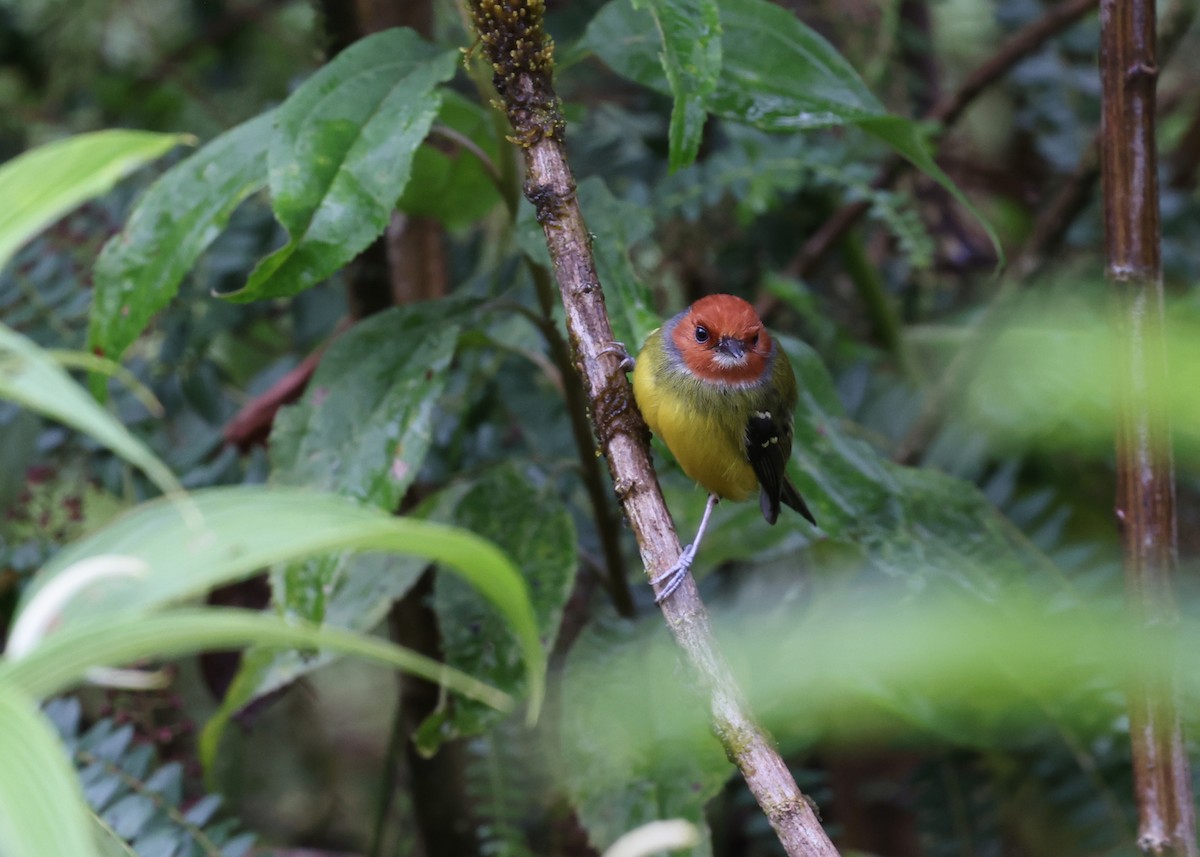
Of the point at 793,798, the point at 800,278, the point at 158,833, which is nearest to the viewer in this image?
the point at 793,798

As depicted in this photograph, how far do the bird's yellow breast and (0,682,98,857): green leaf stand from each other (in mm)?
1484

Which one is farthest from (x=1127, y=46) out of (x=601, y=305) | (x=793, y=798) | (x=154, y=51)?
(x=154, y=51)

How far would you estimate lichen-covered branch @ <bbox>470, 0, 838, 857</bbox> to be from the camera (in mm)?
1245

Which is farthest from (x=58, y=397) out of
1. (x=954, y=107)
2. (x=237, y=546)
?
(x=954, y=107)

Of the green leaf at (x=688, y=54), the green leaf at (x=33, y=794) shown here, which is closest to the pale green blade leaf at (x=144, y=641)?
the green leaf at (x=33, y=794)

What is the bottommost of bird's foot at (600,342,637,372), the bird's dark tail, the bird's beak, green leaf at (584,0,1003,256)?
the bird's dark tail

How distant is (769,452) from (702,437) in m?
0.15

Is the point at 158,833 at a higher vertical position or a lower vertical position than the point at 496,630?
lower

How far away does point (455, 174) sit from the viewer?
2.04m

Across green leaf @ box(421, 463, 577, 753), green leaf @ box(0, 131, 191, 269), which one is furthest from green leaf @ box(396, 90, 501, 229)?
green leaf @ box(0, 131, 191, 269)

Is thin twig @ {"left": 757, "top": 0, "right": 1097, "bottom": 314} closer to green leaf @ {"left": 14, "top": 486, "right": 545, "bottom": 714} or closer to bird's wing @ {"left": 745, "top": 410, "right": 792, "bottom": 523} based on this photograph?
bird's wing @ {"left": 745, "top": 410, "right": 792, "bottom": 523}

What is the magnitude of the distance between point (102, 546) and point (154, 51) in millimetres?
3041

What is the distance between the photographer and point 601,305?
1469mm

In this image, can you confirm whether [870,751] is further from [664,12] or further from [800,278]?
[664,12]
